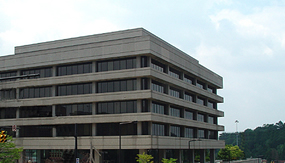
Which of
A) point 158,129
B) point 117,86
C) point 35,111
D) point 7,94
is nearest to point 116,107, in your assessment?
point 117,86

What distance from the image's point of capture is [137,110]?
59.8 m

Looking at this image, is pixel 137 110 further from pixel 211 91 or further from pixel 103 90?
pixel 211 91

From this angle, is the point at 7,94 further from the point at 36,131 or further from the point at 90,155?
the point at 90,155

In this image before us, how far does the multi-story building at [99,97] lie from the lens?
197 feet

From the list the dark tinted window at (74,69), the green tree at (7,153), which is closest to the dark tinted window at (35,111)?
the dark tinted window at (74,69)

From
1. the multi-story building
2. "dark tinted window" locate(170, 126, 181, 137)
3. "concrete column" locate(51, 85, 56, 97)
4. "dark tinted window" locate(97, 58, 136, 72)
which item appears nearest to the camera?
the multi-story building

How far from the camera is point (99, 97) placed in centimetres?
6181

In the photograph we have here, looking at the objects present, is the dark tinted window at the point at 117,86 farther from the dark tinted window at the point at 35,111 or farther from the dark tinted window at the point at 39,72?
the dark tinted window at the point at 39,72

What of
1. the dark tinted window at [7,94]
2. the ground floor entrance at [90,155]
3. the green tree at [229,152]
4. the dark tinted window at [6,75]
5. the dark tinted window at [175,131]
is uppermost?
the dark tinted window at [6,75]

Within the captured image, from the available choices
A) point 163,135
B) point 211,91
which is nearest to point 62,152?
point 163,135

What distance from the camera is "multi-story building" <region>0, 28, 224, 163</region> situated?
2368 inches

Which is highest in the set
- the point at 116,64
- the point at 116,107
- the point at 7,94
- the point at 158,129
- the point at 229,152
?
the point at 116,64

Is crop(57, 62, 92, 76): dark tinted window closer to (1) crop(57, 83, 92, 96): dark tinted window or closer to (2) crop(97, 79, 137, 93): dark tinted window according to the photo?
(1) crop(57, 83, 92, 96): dark tinted window

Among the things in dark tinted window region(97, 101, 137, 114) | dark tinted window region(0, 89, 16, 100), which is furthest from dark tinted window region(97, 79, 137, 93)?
dark tinted window region(0, 89, 16, 100)
